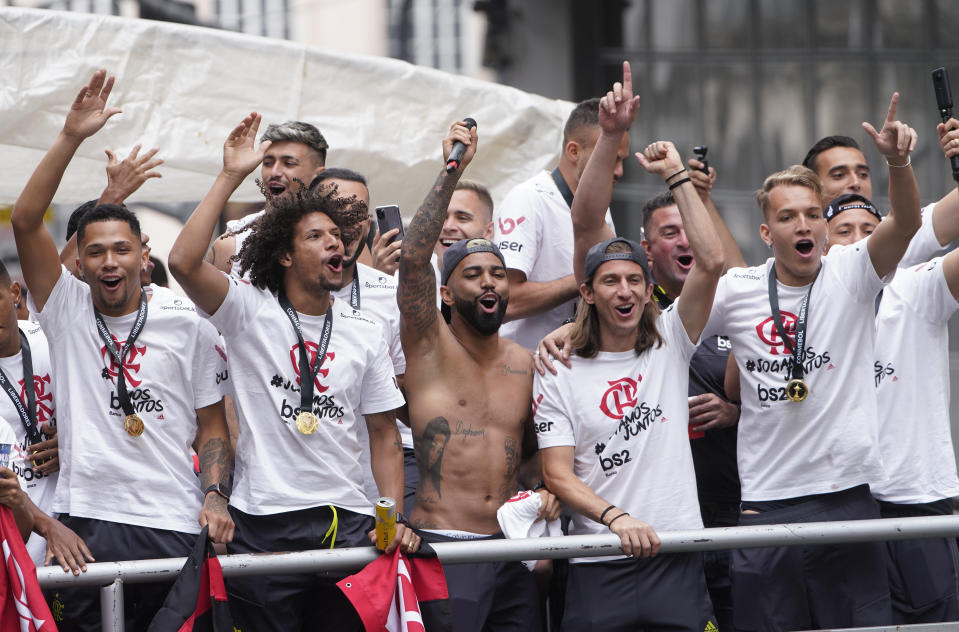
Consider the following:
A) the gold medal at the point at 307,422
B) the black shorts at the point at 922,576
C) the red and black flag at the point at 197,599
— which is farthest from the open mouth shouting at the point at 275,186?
the black shorts at the point at 922,576

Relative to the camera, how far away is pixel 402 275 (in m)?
5.35

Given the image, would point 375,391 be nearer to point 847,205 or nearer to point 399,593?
point 399,593

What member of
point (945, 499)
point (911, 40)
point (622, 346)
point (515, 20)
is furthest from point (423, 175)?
point (911, 40)

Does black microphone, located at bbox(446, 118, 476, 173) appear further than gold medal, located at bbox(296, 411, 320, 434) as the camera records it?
Yes

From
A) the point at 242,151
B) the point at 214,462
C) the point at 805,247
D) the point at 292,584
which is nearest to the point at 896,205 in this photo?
the point at 805,247

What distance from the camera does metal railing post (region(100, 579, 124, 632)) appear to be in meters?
4.43

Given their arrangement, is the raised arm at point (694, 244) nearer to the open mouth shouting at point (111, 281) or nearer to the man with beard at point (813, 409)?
the man with beard at point (813, 409)

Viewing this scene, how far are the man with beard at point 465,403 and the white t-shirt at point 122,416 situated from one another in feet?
3.09

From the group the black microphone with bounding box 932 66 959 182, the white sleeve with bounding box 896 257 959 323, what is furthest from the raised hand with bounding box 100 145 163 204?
the white sleeve with bounding box 896 257 959 323

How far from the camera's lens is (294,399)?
5.04 meters

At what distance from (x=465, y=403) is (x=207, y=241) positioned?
134cm

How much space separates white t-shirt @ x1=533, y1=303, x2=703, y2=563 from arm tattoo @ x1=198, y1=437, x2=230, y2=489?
132 centimetres

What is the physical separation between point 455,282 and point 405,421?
69cm

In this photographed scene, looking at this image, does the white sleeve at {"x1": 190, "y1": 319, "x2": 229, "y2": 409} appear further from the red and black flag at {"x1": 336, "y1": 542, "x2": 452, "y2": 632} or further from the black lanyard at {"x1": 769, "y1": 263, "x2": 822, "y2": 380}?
the black lanyard at {"x1": 769, "y1": 263, "x2": 822, "y2": 380}
